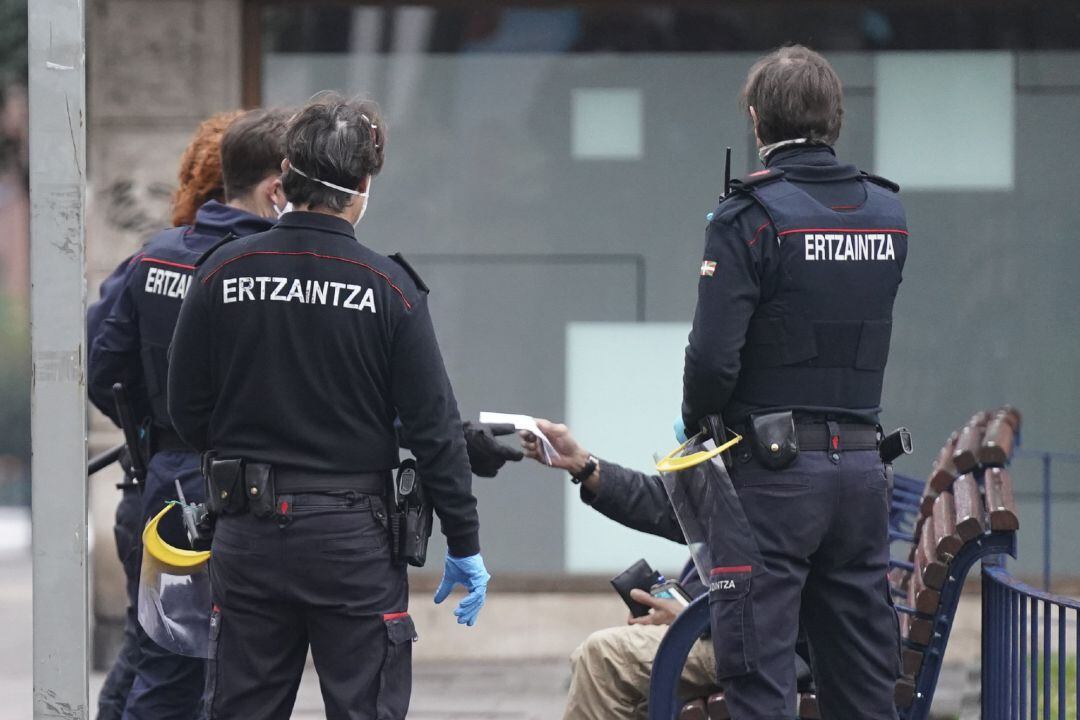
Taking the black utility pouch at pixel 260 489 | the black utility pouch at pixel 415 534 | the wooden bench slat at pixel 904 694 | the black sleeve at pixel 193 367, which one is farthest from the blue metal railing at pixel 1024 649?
the black sleeve at pixel 193 367

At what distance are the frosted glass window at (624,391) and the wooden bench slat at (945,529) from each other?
119 inches

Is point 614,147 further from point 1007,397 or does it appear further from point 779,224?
point 779,224

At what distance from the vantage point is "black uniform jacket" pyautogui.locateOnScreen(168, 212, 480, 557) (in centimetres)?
351

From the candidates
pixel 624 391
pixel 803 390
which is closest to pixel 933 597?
pixel 803 390

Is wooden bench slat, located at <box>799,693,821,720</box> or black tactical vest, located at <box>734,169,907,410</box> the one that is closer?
black tactical vest, located at <box>734,169,907,410</box>

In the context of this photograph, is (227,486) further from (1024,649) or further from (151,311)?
(1024,649)

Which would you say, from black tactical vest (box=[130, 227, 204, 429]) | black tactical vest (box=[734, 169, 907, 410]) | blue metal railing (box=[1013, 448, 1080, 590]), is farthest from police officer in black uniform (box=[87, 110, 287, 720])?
blue metal railing (box=[1013, 448, 1080, 590])

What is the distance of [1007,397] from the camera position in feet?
24.9

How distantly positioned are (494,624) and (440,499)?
13.2 ft

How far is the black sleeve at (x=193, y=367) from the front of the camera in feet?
11.8

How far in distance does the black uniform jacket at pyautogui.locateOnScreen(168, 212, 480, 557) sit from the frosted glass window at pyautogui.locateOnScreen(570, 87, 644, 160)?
410cm

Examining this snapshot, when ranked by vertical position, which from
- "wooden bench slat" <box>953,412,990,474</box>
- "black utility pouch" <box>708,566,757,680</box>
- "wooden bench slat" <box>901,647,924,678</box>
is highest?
"wooden bench slat" <box>953,412,990,474</box>

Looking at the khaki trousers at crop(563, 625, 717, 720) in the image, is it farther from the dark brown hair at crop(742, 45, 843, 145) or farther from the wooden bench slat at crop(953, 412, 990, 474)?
the dark brown hair at crop(742, 45, 843, 145)

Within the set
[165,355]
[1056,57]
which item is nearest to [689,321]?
[1056,57]
